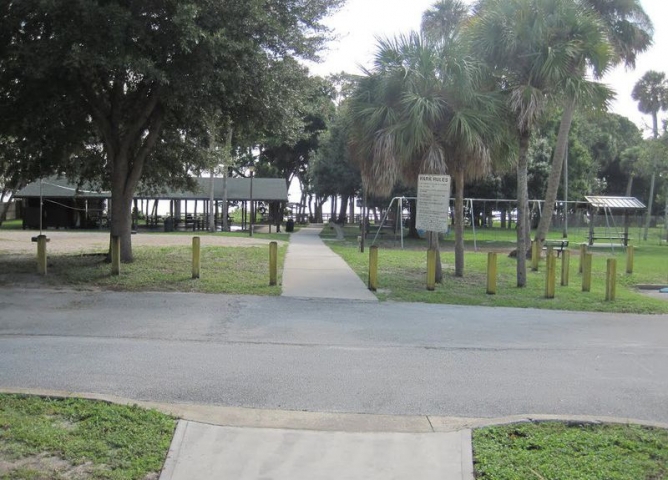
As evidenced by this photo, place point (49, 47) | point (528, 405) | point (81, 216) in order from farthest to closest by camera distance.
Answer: point (81, 216) → point (49, 47) → point (528, 405)

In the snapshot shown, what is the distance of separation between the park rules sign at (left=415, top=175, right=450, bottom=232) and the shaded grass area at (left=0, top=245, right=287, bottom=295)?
3.95m

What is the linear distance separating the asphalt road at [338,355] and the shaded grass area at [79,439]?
0.67 metres

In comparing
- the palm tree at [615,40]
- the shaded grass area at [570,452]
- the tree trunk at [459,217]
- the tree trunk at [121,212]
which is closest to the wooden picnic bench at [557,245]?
the palm tree at [615,40]

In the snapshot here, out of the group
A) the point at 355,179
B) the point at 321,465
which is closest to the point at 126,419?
the point at 321,465

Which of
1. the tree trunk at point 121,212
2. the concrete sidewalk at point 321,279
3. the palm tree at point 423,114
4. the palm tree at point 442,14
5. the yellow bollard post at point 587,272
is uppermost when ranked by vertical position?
the palm tree at point 442,14

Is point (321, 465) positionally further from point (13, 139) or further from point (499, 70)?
point (13, 139)

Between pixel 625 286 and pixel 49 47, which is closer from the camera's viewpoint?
pixel 49 47

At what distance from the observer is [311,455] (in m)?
4.15

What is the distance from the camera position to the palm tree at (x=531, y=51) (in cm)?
1305

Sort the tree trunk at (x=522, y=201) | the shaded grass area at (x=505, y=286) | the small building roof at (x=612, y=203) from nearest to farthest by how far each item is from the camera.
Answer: the shaded grass area at (x=505, y=286)
the tree trunk at (x=522, y=201)
the small building roof at (x=612, y=203)

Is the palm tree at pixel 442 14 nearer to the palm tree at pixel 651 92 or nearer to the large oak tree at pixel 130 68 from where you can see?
the large oak tree at pixel 130 68

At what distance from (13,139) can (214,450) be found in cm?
1497

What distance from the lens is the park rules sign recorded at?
13535mm

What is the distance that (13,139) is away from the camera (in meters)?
16.2
